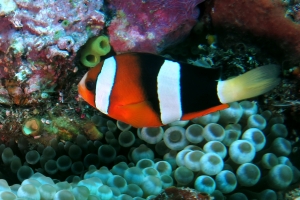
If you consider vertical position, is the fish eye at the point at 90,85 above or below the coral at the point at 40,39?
below

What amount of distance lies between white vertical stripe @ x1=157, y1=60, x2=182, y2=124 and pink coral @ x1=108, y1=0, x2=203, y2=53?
0.73m

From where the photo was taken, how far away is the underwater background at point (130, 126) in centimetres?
180

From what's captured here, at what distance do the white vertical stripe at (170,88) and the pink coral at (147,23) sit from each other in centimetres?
73

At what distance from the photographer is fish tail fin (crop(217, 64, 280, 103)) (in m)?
1.33

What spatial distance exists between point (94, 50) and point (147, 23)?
0.45 m

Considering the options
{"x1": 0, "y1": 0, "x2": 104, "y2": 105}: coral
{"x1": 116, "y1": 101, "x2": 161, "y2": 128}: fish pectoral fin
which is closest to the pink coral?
{"x1": 0, "y1": 0, "x2": 104, "y2": 105}: coral

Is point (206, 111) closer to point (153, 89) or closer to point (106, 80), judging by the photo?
point (153, 89)

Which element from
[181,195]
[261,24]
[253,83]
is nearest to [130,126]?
[181,195]

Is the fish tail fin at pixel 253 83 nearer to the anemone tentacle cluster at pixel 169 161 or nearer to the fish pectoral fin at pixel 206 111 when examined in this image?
the fish pectoral fin at pixel 206 111

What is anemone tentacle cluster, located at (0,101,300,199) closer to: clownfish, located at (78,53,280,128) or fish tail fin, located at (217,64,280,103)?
clownfish, located at (78,53,280,128)

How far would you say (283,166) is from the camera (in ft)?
5.98

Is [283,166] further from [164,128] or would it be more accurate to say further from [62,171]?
[62,171]

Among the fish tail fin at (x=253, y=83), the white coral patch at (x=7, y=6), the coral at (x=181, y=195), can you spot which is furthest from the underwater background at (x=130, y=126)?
the fish tail fin at (x=253, y=83)

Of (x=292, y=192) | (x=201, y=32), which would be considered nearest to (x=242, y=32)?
(x=201, y=32)
